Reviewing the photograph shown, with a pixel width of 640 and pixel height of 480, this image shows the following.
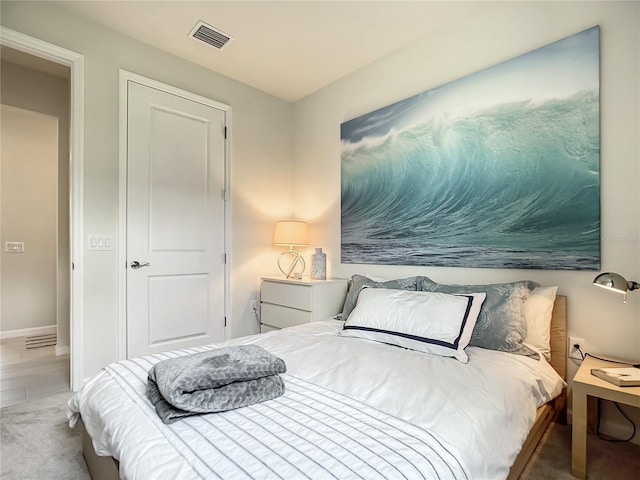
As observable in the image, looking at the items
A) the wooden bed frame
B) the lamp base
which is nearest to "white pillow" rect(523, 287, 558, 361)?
the wooden bed frame

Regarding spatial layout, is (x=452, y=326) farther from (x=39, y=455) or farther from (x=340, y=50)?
(x=340, y=50)

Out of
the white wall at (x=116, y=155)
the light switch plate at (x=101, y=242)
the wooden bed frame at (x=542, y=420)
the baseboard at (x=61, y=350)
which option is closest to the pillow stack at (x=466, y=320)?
the wooden bed frame at (x=542, y=420)

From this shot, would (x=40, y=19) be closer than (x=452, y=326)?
No

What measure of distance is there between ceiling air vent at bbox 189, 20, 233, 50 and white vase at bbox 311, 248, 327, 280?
6.41 ft

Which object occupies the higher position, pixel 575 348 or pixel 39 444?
pixel 575 348

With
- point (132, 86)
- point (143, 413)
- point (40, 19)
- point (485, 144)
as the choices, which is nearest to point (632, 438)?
point (485, 144)

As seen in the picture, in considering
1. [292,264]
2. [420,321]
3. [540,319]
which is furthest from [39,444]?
[540,319]

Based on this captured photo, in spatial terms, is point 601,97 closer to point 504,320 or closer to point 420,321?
point 504,320

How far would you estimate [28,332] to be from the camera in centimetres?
428

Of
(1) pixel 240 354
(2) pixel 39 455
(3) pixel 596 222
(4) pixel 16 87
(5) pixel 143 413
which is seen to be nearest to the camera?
(5) pixel 143 413

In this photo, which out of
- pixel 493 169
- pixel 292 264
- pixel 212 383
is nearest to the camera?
pixel 212 383

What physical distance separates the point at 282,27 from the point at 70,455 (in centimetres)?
293

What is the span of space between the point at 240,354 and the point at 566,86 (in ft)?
7.39

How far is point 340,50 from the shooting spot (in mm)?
2830
